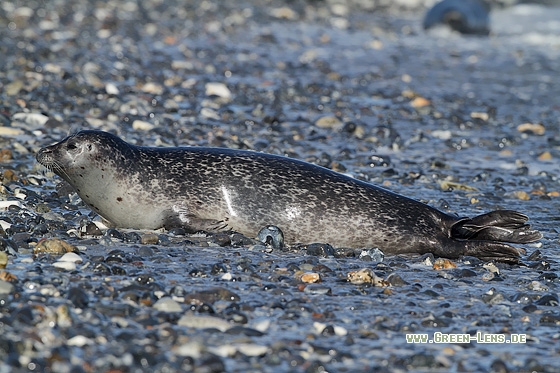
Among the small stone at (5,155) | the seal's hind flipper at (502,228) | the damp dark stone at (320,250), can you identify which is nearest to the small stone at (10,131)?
the small stone at (5,155)

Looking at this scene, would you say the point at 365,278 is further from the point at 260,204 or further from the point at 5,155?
the point at 5,155

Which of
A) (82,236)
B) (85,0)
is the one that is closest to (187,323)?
(82,236)

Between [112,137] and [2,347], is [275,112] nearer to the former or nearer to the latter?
[112,137]

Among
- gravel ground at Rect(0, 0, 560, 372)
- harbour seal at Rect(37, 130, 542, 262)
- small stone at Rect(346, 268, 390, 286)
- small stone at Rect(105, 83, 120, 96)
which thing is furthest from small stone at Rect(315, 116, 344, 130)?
small stone at Rect(346, 268, 390, 286)

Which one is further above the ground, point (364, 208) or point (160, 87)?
point (364, 208)

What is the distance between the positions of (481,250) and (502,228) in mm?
275

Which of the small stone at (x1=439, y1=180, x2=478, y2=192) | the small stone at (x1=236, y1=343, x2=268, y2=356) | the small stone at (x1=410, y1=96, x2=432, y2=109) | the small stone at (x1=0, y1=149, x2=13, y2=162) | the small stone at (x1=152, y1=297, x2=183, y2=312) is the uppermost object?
the small stone at (x1=236, y1=343, x2=268, y2=356)

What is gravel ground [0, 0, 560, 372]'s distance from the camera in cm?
418

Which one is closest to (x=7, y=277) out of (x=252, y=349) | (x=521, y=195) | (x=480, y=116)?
(x=252, y=349)

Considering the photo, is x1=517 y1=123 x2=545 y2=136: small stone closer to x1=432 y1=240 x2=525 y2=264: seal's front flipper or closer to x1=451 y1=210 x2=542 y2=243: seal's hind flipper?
x1=451 y1=210 x2=542 y2=243: seal's hind flipper

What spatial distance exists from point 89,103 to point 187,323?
6.29 meters

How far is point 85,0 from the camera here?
63.1 feet

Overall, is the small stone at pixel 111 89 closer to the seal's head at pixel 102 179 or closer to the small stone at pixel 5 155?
the small stone at pixel 5 155

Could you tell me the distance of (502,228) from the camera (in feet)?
20.1
